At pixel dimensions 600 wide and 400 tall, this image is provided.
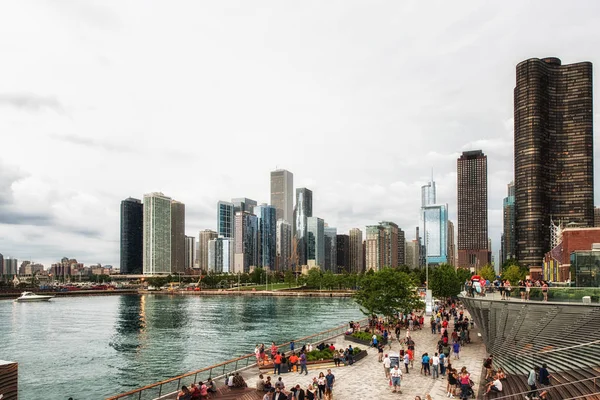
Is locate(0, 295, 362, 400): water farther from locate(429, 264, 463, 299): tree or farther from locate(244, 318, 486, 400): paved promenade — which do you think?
locate(429, 264, 463, 299): tree

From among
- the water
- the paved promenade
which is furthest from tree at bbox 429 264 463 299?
the paved promenade

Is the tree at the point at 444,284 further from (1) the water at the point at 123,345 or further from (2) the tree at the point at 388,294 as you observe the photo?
(2) the tree at the point at 388,294

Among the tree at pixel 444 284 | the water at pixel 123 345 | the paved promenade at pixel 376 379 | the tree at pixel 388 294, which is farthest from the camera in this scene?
the tree at pixel 444 284

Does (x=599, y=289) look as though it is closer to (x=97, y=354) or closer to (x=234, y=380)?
(x=234, y=380)

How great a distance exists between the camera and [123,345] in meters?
57.5

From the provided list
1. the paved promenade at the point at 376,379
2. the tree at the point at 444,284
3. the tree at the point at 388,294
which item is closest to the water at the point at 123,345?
the tree at the point at 388,294

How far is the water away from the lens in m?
39.1

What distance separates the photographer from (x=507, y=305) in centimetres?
2977

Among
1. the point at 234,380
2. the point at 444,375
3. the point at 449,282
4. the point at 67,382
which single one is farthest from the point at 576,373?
the point at 449,282

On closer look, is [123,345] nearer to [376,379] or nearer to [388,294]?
[388,294]

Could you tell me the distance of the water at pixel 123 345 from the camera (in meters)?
39.1

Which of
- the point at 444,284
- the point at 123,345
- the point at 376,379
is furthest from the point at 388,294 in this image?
the point at 444,284

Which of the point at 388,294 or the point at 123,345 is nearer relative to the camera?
the point at 388,294

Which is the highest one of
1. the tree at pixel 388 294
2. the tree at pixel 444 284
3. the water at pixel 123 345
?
the tree at pixel 388 294
